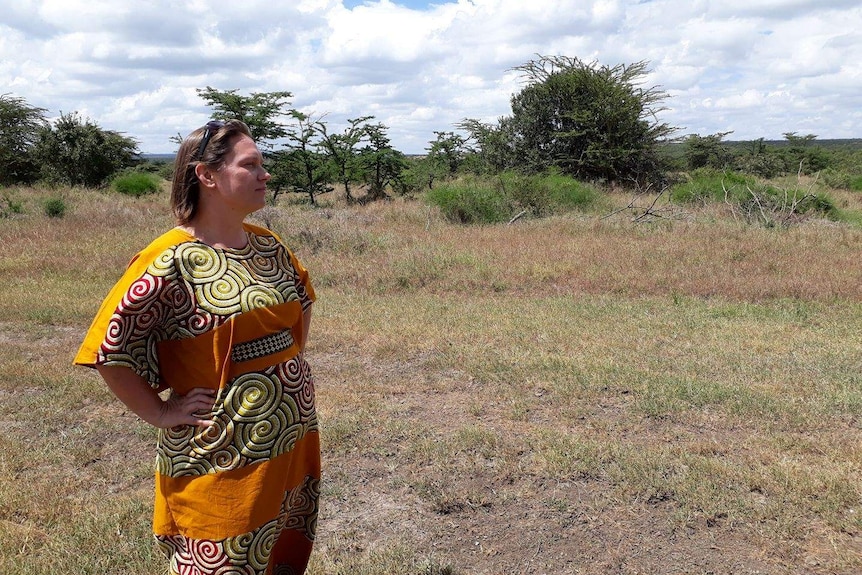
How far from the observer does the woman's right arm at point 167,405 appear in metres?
1.80

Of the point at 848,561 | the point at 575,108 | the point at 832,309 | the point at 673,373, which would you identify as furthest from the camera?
the point at 575,108

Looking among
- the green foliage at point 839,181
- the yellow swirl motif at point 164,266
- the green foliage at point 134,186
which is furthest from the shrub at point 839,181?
the yellow swirl motif at point 164,266

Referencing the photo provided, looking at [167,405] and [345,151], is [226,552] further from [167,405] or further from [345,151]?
[345,151]

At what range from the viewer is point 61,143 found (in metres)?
25.2

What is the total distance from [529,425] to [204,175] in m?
3.18

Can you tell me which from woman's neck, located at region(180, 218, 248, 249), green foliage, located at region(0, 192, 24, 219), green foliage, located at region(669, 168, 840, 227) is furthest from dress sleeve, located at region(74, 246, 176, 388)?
green foliage, located at region(0, 192, 24, 219)

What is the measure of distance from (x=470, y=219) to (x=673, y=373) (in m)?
10.7

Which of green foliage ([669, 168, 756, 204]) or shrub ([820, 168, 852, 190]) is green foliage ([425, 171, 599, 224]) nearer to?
green foliage ([669, 168, 756, 204])

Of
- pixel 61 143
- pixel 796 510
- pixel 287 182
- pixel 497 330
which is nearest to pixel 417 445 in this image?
pixel 796 510

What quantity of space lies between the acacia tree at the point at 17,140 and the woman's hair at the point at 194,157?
2716 cm

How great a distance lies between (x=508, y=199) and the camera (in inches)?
664

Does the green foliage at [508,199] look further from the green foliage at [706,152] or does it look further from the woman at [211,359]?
the green foliage at [706,152]

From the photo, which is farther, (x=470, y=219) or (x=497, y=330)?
(x=470, y=219)

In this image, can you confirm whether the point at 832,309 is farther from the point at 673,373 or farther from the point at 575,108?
the point at 575,108
